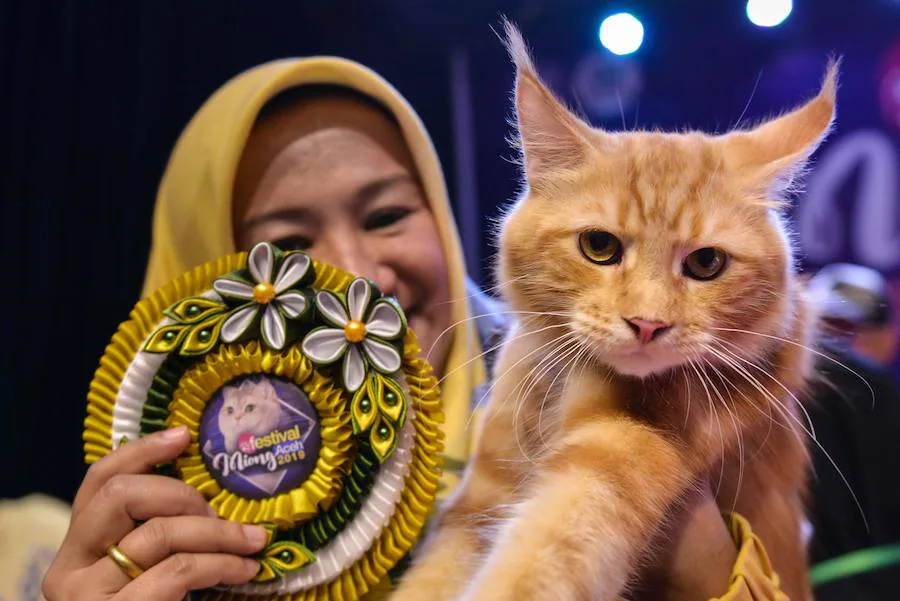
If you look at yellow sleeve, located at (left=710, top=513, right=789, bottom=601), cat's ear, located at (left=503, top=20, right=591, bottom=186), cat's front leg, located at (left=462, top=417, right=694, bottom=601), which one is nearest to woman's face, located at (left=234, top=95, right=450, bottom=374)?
cat's ear, located at (left=503, top=20, right=591, bottom=186)

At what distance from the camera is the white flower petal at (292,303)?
0.70m

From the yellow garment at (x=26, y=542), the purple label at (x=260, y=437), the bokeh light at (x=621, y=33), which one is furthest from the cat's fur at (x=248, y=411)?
the bokeh light at (x=621, y=33)

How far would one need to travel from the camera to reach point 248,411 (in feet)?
2.28

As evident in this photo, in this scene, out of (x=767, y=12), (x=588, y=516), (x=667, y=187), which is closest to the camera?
(x=588, y=516)

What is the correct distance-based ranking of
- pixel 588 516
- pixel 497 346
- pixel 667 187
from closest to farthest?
pixel 588 516
pixel 667 187
pixel 497 346

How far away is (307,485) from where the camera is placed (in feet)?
2.28

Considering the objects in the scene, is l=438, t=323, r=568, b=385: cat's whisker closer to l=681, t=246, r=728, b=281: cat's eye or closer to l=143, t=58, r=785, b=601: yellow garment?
l=143, t=58, r=785, b=601: yellow garment

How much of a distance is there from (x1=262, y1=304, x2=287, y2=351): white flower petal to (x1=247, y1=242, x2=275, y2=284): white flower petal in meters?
0.04

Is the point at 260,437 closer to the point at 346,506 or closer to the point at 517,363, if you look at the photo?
the point at 346,506

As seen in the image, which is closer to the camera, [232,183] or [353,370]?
[353,370]

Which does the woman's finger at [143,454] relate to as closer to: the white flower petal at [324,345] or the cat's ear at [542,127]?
the white flower petal at [324,345]

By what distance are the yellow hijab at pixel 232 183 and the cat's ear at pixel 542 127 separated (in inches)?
8.8

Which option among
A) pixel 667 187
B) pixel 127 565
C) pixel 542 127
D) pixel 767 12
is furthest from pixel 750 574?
pixel 767 12

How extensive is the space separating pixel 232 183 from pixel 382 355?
38 cm
